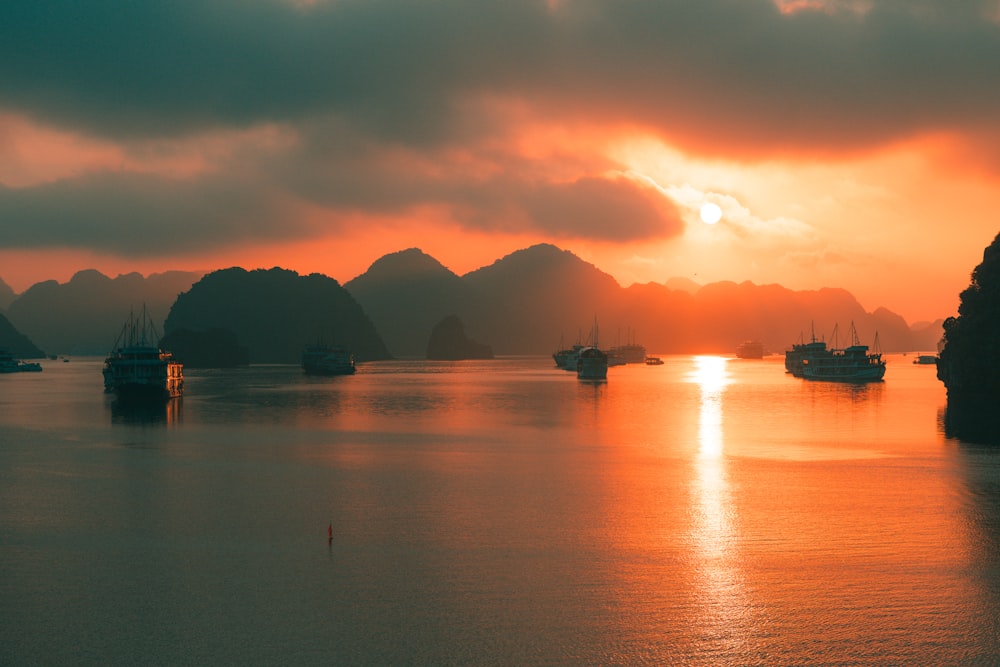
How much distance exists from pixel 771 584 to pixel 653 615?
480 centimetres

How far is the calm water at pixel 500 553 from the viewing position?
1981cm

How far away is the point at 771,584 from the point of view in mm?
24281

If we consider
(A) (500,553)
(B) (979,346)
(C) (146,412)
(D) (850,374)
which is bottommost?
(C) (146,412)

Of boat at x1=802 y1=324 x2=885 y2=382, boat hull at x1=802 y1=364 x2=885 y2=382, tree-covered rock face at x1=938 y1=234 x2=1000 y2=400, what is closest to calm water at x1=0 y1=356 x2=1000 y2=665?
tree-covered rock face at x1=938 y1=234 x2=1000 y2=400

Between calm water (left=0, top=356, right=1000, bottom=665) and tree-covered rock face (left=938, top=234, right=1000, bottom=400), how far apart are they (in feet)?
161

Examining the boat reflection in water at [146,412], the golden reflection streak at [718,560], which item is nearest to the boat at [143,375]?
the boat reflection in water at [146,412]

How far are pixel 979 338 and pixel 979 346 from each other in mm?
1045

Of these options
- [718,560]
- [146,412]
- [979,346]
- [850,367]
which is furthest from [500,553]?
[850,367]

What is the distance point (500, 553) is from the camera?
93.6 feet

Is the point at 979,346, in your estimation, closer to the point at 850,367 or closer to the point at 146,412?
the point at 850,367

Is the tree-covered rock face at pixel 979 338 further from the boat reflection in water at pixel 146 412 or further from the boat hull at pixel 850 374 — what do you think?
the boat reflection in water at pixel 146 412

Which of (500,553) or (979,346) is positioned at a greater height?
(979,346)

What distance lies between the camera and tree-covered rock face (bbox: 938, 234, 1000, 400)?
106250 mm

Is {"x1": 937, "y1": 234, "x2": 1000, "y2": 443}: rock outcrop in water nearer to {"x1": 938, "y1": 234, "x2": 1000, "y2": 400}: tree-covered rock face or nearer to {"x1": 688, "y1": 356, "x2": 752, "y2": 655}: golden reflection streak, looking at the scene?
{"x1": 938, "y1": 234, "x2": 1000, "y2": 400}: tree-covered rock face
